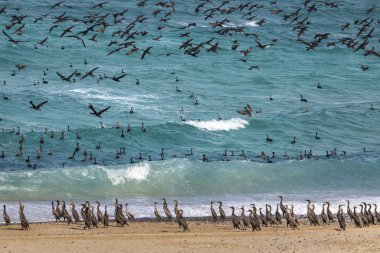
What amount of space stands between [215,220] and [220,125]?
2198 centimetres

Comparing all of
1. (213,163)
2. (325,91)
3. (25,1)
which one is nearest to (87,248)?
(213,163)

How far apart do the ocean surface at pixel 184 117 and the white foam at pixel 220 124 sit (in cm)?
11

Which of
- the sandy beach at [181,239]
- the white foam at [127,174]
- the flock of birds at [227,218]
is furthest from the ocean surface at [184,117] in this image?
the sandy beach at [181,239]

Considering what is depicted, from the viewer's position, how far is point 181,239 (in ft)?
97.9

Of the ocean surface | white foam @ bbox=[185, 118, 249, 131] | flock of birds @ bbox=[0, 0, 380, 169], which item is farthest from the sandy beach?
white foam @ bbox=[185, 118, 249, 131]

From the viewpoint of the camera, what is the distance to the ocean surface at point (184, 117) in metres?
42.1

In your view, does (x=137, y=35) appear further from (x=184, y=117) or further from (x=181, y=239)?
(x=181, y=239)

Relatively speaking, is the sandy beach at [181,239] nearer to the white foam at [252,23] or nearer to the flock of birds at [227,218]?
the flock of birds at [227,218]

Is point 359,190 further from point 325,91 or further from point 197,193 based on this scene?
point 325,91

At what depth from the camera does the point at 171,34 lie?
8081 cm

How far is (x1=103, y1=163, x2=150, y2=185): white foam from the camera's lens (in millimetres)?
42625

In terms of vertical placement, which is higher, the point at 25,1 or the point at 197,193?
the point at 25,1

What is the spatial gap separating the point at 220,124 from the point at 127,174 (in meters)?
14.1

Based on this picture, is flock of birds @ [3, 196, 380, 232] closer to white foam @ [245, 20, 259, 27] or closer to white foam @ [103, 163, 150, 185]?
white foam @ [103, 163, 150, 185]
